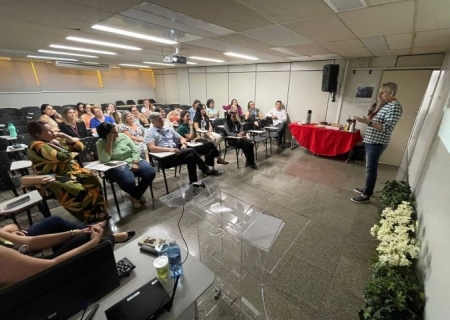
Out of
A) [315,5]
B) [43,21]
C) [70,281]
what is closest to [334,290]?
[70,281]

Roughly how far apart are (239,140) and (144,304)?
12.5 ft

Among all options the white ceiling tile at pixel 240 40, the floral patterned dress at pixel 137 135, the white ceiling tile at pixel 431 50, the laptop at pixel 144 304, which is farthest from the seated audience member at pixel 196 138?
the white ceiling tile at pixel 431 50

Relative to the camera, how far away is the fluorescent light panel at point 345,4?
1.74 meters

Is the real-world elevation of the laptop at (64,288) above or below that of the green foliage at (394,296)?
above

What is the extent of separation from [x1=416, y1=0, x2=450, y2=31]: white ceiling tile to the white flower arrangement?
6.01 ft

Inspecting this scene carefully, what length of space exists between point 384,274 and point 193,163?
2.93m

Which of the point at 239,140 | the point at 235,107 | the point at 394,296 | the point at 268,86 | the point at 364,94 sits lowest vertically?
the point at 394,296

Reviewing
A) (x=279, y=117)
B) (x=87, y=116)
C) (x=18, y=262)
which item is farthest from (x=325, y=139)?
(x=87, y=116)

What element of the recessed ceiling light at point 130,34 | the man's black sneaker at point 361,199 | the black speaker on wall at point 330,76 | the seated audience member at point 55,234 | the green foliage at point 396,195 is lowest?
the man's black sneaker at point 361,199

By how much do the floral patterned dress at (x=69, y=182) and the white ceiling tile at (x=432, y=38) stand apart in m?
4.76

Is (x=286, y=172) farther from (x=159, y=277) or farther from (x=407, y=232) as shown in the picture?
(x=159, y=277)

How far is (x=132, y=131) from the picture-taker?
3.82 metres

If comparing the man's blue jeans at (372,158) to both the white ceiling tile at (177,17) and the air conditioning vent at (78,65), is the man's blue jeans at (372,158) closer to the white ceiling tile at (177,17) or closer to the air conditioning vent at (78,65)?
the white ceiling tile at (177,17)

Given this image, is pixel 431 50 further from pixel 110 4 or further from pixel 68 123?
pixel 68 123
